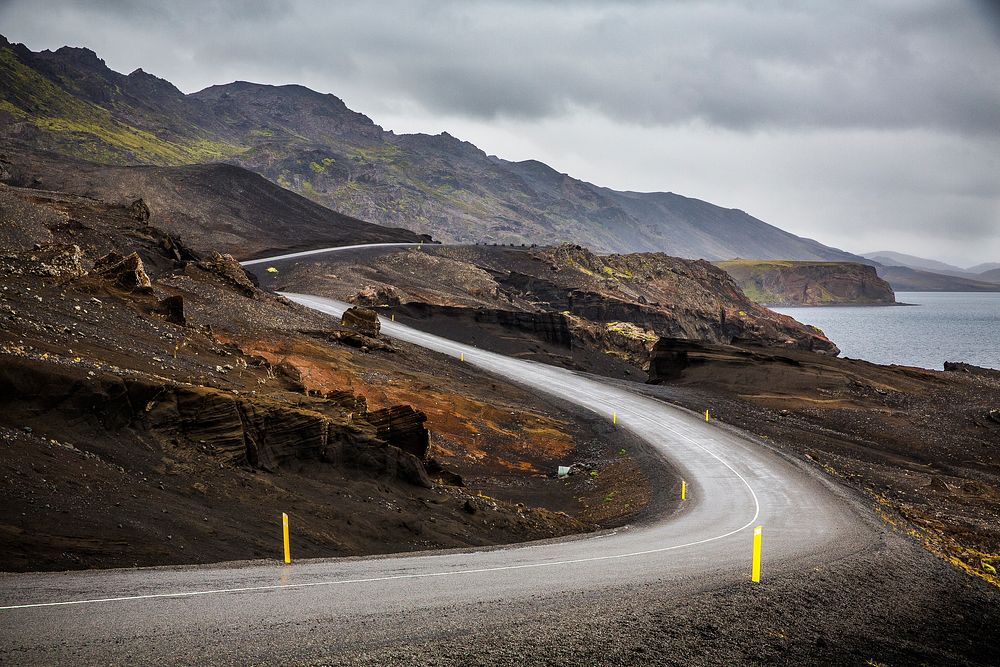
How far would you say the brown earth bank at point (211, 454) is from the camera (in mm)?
11477

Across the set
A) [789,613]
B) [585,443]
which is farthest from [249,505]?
[585,443]

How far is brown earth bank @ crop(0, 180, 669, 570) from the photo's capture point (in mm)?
11477

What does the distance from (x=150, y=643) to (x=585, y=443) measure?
24.5m

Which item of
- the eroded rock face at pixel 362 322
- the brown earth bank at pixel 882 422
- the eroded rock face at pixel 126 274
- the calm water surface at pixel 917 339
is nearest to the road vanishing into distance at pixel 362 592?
the brown earth bank at pixel 882 422

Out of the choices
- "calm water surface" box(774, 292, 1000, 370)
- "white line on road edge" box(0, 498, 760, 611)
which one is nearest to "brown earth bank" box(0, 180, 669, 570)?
"white line on road edge" box(0, 498, 760, 611)

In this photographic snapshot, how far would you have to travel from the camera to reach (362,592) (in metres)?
10.1

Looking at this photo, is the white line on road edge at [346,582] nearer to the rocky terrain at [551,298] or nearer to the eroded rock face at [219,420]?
the eroded rock face at [219,420]

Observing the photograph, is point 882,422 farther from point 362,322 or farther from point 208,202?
point 208,202

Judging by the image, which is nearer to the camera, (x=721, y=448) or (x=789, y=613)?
(x=789, y=613)

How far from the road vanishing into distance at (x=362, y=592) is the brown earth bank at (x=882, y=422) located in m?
5.46

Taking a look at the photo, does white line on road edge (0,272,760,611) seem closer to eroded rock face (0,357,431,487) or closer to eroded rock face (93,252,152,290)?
eroded rock face (0,357,431,487)

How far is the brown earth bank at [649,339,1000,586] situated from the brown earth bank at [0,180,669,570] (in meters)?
8.42

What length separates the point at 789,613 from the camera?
1116 cm

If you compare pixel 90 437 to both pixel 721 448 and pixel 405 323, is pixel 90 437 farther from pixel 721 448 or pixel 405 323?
pixel 405 323
